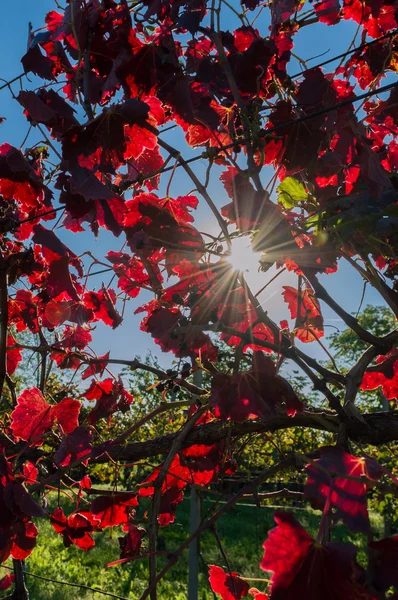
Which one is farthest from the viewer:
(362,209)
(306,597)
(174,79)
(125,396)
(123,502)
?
(125,396)

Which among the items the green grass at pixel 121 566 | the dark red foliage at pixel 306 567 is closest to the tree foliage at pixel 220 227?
the dark red foliage at pixel 306 567

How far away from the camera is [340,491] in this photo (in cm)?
67

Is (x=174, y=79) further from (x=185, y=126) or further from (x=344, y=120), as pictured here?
(x=344, y=120)

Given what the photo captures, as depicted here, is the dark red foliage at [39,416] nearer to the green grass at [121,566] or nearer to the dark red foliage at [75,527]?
the dark red foliage at [75,527]

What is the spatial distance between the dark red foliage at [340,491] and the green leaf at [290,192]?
0.68 meters

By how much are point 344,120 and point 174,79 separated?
417 millimetres

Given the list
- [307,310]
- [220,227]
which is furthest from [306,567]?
[307,310]

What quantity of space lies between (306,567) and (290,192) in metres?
0.84

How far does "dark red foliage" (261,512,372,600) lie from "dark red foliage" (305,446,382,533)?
51 mm

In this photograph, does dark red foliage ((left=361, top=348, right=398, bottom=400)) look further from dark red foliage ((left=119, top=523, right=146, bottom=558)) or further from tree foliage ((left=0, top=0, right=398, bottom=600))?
dark red foliage ((left=119, top=523, right=146, bottom=558))

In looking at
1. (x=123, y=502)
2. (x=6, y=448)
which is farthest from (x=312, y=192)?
(x=6, y=448)

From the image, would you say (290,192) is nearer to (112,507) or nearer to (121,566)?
(112,507)

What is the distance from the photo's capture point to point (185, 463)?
145 centimetres

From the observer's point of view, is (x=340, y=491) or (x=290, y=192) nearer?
(x=340, y=491)
